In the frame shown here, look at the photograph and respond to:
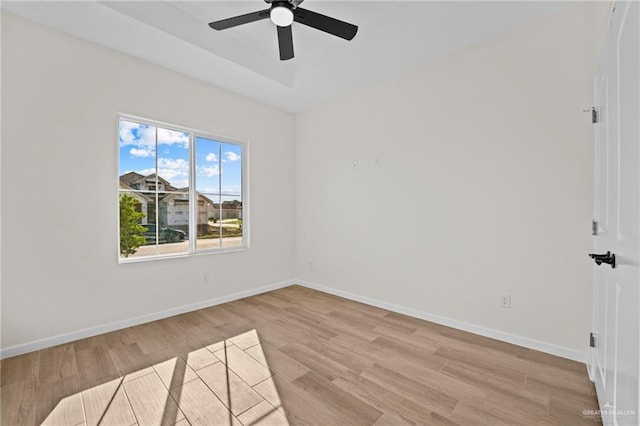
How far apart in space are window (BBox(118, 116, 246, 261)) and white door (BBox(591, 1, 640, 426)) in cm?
360

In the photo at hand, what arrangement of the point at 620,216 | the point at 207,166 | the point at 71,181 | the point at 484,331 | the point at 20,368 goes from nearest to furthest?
the point at 620,216 → the point at 20,368 → the point at 71,181 → the point at 484,331 → the point at 207,166

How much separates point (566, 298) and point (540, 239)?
496mm

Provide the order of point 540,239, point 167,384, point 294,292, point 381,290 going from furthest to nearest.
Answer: point 294,292 → point 381,290 → point 540,239 → point 167,384

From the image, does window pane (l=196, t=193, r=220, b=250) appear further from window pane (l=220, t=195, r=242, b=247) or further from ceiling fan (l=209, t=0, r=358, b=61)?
ceiling fan (l=209, t=0, r=358, b=61)

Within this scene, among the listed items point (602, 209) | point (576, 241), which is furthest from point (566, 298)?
point (602, 209)

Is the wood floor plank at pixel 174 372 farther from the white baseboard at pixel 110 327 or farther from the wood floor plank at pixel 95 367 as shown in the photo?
Result: the white baseboard at pixel 110 327

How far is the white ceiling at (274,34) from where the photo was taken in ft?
7.70

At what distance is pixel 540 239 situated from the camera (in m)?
2.41

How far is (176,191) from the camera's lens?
3.34 meters

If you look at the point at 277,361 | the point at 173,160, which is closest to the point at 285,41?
the point at 173,160

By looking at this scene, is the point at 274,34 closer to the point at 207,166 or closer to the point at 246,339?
the point at 207,166

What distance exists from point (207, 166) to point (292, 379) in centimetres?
273

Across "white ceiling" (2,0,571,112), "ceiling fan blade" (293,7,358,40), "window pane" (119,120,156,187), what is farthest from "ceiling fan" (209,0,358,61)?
"window pane" (119,120,156,187)

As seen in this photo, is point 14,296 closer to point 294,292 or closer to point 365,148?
point 294,292
